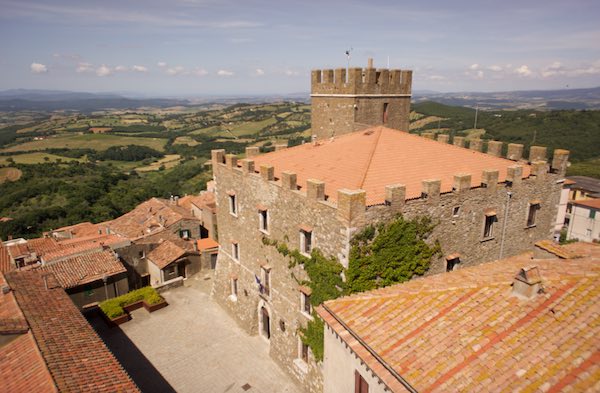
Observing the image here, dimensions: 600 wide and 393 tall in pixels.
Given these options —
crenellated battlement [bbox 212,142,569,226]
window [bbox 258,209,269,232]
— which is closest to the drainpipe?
crenellated battlement [bbox 212,142,569,226]

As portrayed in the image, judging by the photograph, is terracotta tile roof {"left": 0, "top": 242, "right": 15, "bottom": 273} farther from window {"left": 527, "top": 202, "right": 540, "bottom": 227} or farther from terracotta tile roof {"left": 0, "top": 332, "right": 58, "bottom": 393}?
window {"left": 527, "top": 202, "right": 540, "bottom": 227}

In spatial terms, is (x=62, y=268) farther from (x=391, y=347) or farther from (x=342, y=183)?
(x=391, y=347)

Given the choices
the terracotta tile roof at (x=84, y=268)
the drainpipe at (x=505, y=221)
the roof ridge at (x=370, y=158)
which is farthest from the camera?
the terracotta tile roof at (x=84, y=268)

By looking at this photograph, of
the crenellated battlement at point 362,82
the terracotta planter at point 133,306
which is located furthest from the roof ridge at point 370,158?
the terracotta planter at point 133,306

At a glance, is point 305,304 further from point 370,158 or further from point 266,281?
point 370,158

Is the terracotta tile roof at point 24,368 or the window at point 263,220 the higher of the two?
the window at point 263,220

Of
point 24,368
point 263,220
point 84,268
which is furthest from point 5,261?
point 263,220

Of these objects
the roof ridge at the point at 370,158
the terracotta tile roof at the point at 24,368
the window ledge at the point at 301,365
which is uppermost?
the roof ridge at the point at 370,158

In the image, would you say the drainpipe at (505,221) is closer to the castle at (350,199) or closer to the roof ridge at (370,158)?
the castle at (350,199)
